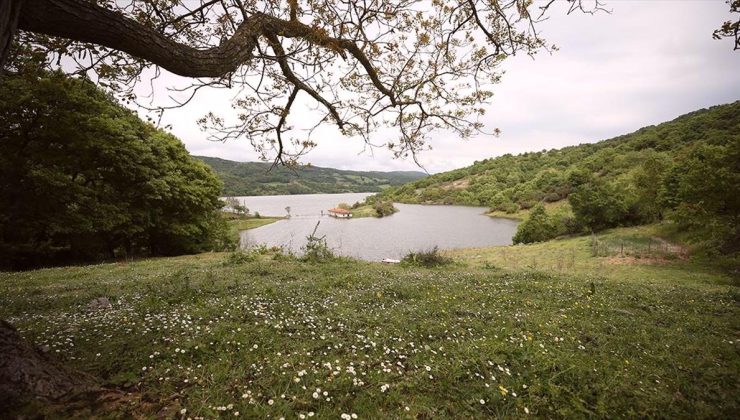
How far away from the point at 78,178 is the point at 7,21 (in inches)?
973

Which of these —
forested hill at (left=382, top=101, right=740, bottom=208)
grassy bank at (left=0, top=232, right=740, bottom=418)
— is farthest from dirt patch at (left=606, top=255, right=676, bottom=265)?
grassy bank at (left=0, top=232, right=740, bottom=418)

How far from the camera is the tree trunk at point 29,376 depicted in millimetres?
2838

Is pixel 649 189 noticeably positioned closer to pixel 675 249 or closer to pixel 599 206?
pixel 599 206

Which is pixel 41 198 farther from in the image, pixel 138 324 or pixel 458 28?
pixel 458 28

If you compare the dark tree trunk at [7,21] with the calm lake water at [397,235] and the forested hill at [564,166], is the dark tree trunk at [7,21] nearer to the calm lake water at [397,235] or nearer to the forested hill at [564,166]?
the forested hill at [564,166]

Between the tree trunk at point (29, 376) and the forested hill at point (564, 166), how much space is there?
33.2m

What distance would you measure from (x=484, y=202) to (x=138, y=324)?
117854 millimetres

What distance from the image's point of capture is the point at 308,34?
18.4 feet

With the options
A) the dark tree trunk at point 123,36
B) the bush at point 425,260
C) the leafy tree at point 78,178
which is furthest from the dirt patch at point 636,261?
the leafy tree at point 78,178

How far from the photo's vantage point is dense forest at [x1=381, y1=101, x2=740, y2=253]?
2103 cm

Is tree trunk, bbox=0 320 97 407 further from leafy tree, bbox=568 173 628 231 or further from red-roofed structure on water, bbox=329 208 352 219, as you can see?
red-roofed structure on water, bbox=329 208 352 219

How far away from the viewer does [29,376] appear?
2.99m

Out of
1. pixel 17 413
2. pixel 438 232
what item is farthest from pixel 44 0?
pixel 438 232

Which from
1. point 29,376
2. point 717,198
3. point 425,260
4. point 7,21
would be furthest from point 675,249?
point 7,21
